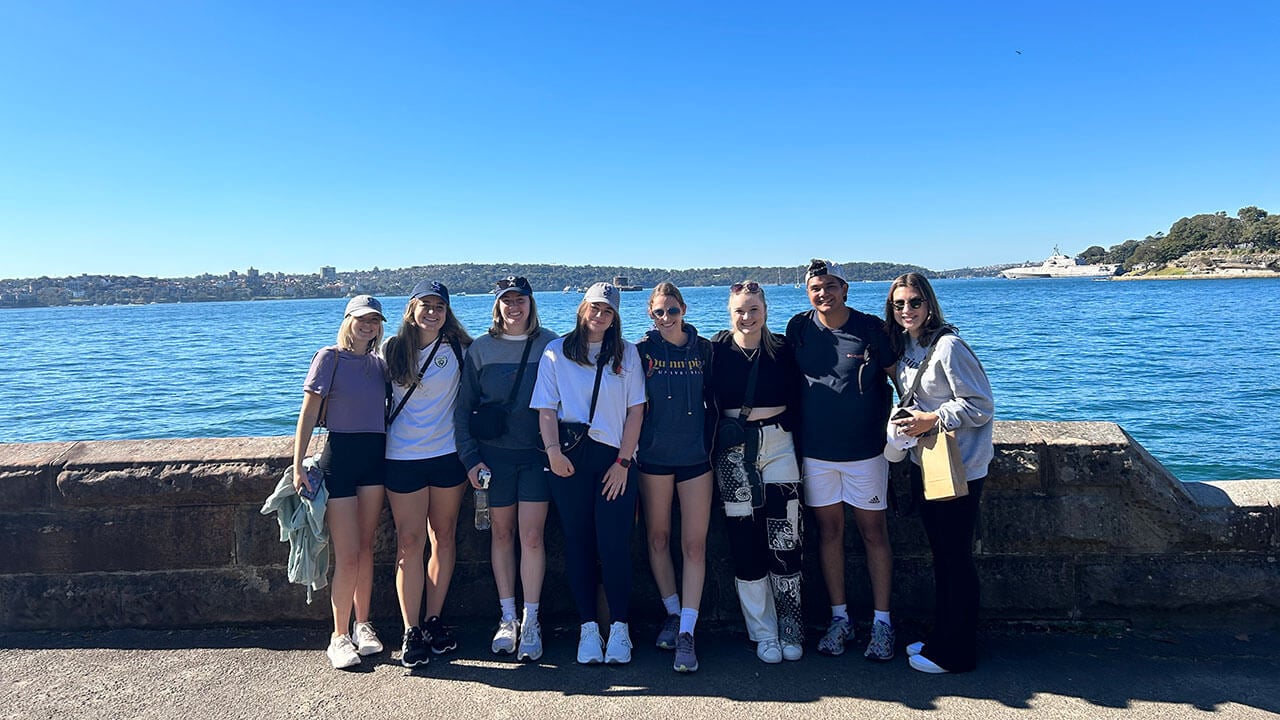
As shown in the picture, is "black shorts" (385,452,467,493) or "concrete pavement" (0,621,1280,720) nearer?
"concrete pavement" (0,621,1280,720)

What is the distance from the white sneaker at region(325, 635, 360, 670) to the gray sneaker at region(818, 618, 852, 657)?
2.05 m

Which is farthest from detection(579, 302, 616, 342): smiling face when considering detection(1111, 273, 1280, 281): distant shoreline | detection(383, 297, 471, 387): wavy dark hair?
detection(1111, 273, 1280, 281): distant shoreline

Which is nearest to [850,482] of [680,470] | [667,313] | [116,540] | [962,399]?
[962,399]

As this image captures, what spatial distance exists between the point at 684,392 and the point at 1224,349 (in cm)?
3424

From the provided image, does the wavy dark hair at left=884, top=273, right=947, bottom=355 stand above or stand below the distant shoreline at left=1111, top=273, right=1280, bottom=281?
above

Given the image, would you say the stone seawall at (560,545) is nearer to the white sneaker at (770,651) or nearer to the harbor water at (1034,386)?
the white sneaker at (770,651)

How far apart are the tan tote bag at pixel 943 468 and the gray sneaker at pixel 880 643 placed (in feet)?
2.08

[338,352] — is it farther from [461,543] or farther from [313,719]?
[313,719]

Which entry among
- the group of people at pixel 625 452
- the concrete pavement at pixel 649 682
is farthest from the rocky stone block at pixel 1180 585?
the group of people at pixel 625 452

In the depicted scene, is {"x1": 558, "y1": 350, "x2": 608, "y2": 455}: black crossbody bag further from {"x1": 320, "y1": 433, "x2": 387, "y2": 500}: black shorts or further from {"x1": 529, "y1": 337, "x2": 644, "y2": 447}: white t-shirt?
{"x1": 320, "y1": 433, "x2": 387, "y2": 500}: black shorts

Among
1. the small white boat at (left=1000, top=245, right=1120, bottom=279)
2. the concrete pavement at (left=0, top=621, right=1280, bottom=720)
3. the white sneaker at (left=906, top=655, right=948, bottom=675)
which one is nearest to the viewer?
the concrete pavement at (left=0, top=621, right=1280, bottom=720)

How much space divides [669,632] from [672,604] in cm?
14

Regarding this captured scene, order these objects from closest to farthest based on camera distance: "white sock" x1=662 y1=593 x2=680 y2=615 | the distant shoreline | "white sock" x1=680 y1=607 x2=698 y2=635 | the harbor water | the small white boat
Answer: "white sock" x1=680 y1=607 x2=698 y2=635 < "white sock" x1=662 y1=593 x2=680 y2=615 < the harbor water < the distant shoreline < the small white boat

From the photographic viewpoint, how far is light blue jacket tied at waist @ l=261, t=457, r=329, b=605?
340cm
